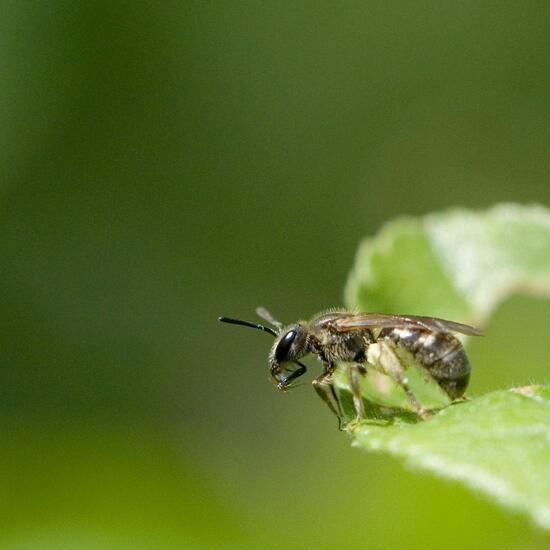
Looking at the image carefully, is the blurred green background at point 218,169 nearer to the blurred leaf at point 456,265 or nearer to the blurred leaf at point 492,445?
the blurred leaf at point 456,265

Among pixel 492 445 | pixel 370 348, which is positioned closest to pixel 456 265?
pixel 370 348

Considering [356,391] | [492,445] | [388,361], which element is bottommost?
[492,445]

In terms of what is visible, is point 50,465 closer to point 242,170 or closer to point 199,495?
point 199,495

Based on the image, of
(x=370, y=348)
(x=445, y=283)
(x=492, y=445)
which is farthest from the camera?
(x=445, y=283)

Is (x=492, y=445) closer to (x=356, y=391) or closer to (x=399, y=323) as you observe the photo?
(x=356, y=391)

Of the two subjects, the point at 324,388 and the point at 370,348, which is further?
the point at 370,348

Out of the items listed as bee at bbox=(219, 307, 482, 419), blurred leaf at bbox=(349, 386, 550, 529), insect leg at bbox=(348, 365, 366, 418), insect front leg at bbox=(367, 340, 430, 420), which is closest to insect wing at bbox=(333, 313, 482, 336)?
bee at bbox=(219, 307, 482, 419)

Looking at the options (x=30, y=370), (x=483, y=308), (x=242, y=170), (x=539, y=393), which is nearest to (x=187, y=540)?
(x=483, y=308)
